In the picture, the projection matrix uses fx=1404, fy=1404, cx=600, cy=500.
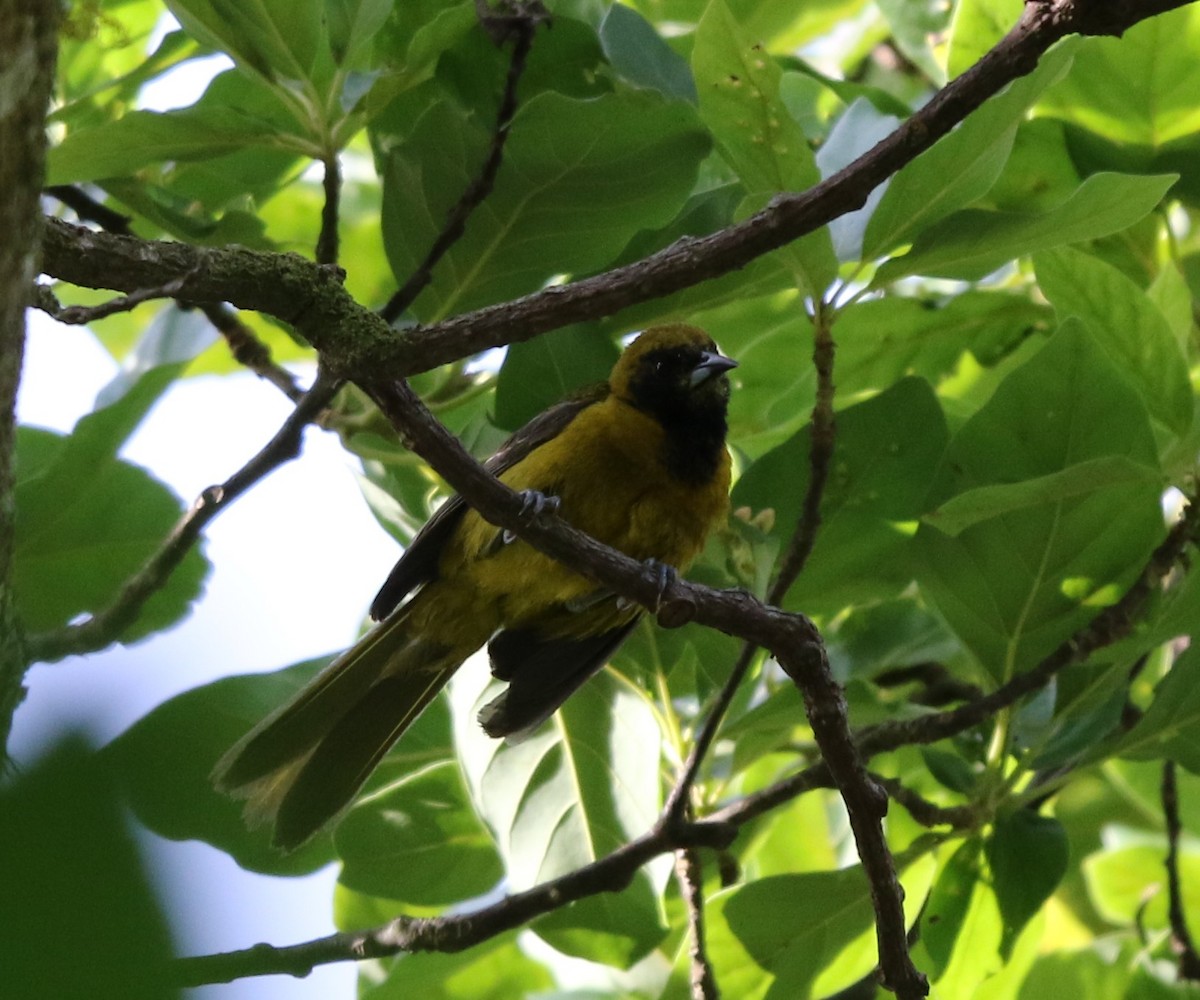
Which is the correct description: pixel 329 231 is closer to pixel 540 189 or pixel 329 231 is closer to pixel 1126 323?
pixel 540 189

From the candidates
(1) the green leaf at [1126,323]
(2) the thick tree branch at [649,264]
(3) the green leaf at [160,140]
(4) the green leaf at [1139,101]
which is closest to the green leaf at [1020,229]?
(1) the green leaf at [1126,323]

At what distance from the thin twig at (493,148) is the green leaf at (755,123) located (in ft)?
1.61

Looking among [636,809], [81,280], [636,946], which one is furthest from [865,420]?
[81,280]

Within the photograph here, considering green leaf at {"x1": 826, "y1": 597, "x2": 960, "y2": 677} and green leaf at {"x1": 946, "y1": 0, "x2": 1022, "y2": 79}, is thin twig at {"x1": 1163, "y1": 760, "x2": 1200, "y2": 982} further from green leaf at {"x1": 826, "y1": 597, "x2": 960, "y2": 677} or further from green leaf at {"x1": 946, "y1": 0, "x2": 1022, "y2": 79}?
green leaf at {"x1": 946, "y1": 0, "x2": 1022, "y2": 79}

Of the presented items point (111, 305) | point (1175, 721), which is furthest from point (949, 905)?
point (111, 305)

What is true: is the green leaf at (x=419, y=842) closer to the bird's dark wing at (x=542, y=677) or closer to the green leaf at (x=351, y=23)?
the bird's dark wing at (x=542, y=677)

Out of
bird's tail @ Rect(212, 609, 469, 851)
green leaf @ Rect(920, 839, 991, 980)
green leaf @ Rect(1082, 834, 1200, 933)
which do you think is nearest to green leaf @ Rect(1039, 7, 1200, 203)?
green leaf @ Rect(920, 839, 991, 980)

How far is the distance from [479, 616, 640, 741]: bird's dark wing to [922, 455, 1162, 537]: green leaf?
3.26ft

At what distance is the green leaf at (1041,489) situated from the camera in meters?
3.11

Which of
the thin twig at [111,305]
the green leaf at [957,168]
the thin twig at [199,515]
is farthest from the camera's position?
the thin twig at [199,515]

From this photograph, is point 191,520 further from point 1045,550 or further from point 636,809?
point 1045,550

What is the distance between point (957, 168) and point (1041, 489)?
29.4 inches

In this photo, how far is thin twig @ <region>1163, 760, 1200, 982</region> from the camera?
155 inches

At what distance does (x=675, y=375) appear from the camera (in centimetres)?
434
